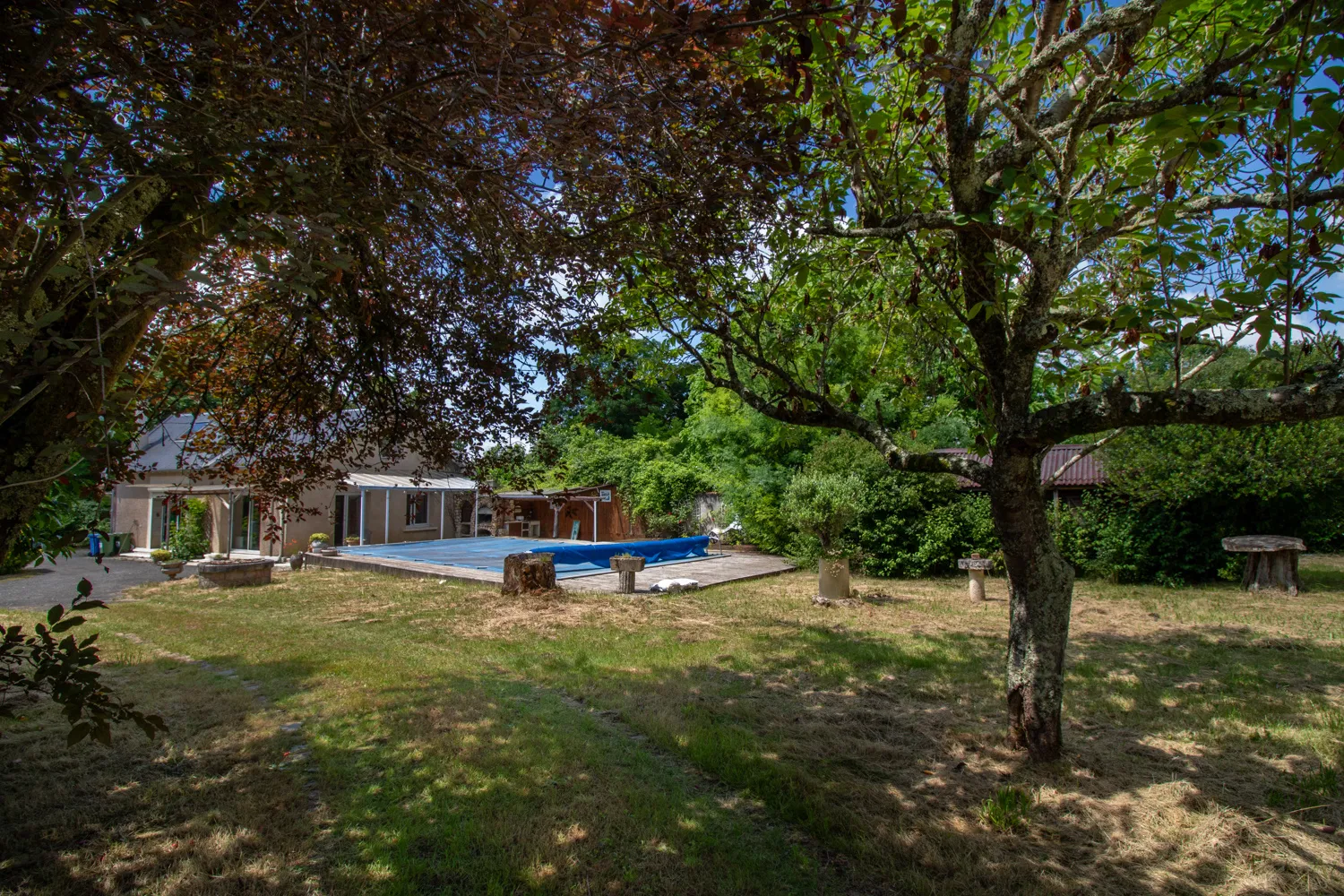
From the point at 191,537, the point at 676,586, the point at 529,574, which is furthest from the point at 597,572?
the point at 191,537

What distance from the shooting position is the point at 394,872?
3.20 m

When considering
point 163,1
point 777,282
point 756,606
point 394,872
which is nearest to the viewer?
point 163,1

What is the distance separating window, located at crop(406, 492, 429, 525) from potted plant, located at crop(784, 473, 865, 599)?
16.8 meters

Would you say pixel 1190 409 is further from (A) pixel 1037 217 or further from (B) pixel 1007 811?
(B) pixel 1007 811

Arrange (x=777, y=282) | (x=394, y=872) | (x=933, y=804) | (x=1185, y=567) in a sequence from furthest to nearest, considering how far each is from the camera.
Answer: (x=1185, y=567), (x=777, y=282), (x=933, y=804), (x=394, y=872)

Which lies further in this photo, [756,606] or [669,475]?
[669,475]

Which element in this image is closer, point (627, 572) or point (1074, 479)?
point (627, 572)

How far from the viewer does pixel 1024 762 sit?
4625mm

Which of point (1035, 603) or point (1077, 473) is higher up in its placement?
point (1077, 473)

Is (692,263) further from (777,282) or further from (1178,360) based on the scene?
(1178,360)

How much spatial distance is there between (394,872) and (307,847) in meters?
0.57

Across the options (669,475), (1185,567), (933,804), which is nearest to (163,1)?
(933,804)

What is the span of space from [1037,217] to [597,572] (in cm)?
1429

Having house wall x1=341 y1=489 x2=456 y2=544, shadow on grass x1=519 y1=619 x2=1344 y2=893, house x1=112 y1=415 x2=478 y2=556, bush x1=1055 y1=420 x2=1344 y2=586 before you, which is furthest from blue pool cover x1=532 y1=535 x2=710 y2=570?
shadow on grass x1=519 y1=619 x2=1344 y2=893
